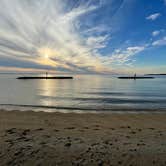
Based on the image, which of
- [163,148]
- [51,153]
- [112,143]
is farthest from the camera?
[112,143]

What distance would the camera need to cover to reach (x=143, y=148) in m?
4.96

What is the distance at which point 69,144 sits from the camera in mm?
5230

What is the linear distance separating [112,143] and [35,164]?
2.60 meters

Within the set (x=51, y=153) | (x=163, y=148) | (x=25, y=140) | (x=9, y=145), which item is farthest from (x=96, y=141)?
(x=9, y=145)

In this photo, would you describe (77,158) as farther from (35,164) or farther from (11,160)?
(11,160)

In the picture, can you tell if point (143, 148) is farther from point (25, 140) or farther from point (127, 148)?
point (25, 140)

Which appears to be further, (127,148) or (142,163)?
(127,148)

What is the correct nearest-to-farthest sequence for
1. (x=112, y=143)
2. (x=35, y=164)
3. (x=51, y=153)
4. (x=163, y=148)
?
(x=35, y=164) → (x=51, y=153) → (x=163, y=148) → (x=112, y=143)

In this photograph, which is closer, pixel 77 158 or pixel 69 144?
pixel 77 158

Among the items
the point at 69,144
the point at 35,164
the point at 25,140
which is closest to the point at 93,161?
the point at 69,144

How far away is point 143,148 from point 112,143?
3.29 ft

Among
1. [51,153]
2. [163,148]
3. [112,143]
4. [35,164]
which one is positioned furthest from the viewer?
[112,143]

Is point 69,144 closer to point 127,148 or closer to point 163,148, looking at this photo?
point 127,148

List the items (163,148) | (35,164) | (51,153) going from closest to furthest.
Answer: (35,164), (51,153), (163,148)
